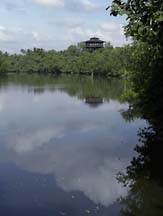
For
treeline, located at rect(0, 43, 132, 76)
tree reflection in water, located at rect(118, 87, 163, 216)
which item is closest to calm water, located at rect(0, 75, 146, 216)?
tree reflection in water, located at rect(118, 87, 163, 216)

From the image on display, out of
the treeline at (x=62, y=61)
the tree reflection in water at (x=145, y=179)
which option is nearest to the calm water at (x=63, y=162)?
the tree reflection in water at (x=145, y=179)

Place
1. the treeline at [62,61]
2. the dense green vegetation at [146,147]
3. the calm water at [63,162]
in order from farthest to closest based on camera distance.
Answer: the treeline at [62,61] → the calm water at [63,162] → the dense green vegetation at [146,147]

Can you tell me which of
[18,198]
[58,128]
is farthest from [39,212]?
[58,128]

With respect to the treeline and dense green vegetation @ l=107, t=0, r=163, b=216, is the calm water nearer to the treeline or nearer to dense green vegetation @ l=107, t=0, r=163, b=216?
dense green vegetation @ l=107, t=0, r=163, b=216

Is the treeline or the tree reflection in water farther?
the treeline

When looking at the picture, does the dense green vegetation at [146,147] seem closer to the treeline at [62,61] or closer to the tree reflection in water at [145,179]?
the tree reflection in water at [145,179]

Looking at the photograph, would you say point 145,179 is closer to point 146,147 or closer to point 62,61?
point 146,147

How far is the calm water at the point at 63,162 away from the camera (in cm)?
979

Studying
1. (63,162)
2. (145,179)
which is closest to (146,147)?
(63,162)

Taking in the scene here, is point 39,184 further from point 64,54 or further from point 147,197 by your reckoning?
point 64,54

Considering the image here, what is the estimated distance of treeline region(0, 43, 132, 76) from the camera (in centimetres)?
9725

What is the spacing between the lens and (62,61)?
118125 millimetres

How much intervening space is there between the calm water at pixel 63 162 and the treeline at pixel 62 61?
223 feet

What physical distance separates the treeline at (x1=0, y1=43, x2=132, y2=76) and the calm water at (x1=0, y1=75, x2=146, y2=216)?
68097 millimetres
